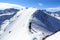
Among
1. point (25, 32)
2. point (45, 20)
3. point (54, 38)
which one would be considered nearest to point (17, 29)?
point (25, 32)

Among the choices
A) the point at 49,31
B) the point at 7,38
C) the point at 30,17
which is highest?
the point at 30,17

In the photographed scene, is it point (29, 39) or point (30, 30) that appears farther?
point (30, 30)

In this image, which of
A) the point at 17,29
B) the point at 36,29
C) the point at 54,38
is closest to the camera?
the point at 54,38

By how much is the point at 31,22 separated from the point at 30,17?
0.31 metres


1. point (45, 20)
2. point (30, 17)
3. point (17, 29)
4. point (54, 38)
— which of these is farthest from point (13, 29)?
point (54, 38)

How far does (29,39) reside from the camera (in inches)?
197

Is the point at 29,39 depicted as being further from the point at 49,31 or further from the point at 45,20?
the point at 45,20

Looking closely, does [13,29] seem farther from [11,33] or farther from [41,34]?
[41,34]

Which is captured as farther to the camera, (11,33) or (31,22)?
(11,33)

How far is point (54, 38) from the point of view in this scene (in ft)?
16.0

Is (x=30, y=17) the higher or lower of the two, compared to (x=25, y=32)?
higher

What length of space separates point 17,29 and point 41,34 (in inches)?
58.1

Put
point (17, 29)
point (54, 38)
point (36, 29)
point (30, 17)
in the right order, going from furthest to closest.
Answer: point (17, 29), point (30, 17), point (36, 29), point (54, 38)

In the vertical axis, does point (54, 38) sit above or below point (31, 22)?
below
